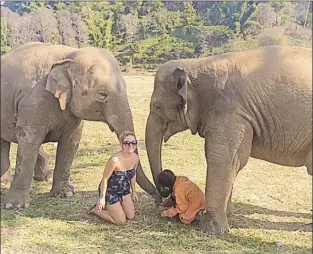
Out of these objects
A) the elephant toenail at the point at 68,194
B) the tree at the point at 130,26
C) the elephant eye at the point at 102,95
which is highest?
the tree at the point at 130,26

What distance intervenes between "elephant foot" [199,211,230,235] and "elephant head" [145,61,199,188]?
0.26 meters

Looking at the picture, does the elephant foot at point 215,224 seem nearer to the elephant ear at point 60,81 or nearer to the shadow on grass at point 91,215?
the shadow on grass at point 91,215

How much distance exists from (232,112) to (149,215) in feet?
1.50

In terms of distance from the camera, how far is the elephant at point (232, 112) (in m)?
1.62

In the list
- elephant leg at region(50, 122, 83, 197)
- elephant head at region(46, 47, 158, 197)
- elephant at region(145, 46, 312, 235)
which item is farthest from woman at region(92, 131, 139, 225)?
elephant leg at region(50, 122, 83, 197)

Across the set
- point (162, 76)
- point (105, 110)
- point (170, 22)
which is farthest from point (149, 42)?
point (105, 110)

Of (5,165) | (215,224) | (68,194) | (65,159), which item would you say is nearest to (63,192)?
(68,194)

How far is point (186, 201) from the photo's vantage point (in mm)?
1824

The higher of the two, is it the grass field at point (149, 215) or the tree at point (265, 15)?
the tree at point (265, 15)

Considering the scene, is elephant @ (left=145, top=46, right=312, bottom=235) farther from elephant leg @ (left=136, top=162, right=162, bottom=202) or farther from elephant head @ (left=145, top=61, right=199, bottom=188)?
elephant leg @ (left=136, top=162, right=162, bottom=202)

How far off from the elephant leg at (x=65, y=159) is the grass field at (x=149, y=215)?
5 cm

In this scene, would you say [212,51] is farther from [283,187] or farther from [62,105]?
[283,187]

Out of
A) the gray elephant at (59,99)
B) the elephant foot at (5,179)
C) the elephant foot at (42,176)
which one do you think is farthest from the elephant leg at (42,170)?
the elephant foot at (5,179)

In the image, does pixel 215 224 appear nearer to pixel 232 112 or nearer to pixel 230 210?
pixel 230 210
